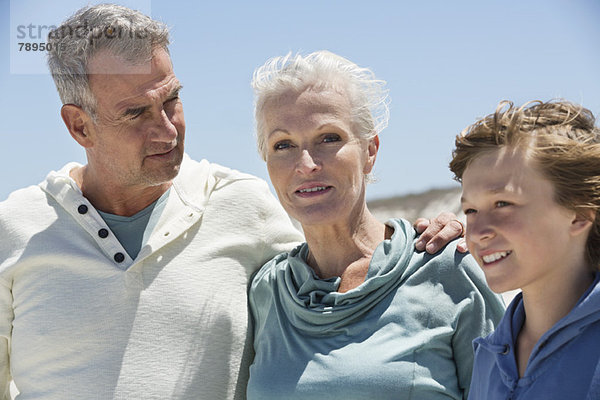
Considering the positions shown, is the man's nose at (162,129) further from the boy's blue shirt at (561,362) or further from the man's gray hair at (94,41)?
the boy's blue shirt at (561,362)

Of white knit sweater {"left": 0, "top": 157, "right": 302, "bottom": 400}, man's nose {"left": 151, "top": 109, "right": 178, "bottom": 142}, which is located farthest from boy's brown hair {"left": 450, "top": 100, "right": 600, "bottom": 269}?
man's nose {"left": 151, "top": 109, "right": 178, "bottom": 142}

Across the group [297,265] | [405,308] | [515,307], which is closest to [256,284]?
[297,265]

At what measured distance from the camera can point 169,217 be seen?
2.83 m

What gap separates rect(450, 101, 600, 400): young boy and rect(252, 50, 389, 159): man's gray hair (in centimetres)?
75

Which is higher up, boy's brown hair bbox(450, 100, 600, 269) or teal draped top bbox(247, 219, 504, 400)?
boy's brown hair bbox(450, 100, 600, 269)

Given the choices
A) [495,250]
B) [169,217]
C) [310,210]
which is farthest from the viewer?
[169,217]

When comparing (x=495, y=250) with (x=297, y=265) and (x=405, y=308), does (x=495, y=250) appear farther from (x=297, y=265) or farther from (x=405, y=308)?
(x=297, y=265)

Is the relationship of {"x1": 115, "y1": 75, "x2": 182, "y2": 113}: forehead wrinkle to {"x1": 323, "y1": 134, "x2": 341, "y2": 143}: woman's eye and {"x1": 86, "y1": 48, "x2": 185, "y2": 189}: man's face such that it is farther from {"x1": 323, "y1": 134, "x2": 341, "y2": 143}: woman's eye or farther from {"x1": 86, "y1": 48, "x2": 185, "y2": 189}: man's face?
{"x1": 323, "y1": 134, "x2": 341, "y2": 143}: woman's eye

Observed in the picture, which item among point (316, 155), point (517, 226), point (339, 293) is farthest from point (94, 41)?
point (517, 226)

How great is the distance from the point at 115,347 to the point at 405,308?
3.63 ft

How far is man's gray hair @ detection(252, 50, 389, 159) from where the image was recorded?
246 cm

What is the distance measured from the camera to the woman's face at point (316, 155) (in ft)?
7.80

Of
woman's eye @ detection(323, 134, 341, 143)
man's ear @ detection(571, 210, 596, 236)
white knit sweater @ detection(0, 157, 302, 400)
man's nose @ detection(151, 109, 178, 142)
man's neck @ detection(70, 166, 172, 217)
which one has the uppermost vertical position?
man's ear @ detection(571, 210, 596, 236)

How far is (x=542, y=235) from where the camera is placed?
5.42 feet
